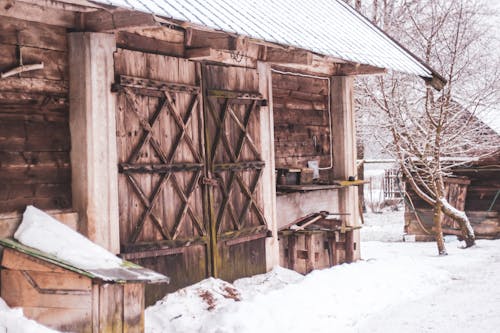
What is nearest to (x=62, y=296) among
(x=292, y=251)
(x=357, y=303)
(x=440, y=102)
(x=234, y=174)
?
(x=234, y=174)

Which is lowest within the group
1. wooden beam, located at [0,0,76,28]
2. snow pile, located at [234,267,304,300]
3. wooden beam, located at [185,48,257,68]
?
snow pile, located at [234,267,304,300]

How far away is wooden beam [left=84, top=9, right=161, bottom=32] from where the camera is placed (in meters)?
7.32

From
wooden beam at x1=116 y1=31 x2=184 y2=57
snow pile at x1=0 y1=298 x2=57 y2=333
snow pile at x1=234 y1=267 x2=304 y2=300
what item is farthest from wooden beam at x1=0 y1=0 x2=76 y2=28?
snow pile at x1=234 y1=267 x2=304 y2=300

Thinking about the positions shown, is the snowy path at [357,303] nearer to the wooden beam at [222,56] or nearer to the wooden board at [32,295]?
the wooden board at [32,295]

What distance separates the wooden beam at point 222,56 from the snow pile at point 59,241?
9.78ft

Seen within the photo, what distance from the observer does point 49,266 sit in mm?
6414

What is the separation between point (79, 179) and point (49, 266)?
1393 mm

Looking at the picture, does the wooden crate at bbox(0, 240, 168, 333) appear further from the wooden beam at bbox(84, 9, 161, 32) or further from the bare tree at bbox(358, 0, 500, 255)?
the bare tree at bbox(358, 0, 500, 255)

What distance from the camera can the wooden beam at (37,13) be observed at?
686 centimetres

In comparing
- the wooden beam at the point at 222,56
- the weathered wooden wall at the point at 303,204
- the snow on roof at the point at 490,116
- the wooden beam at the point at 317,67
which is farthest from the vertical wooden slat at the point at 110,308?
the snow on roof at the point at 490,116

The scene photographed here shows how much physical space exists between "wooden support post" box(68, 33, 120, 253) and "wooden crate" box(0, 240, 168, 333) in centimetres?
112

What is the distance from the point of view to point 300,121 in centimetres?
1216

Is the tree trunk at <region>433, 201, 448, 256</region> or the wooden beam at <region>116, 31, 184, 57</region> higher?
the wooden beam at <region>116, 31, 184, 57</region>

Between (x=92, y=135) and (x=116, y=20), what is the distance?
120cm
